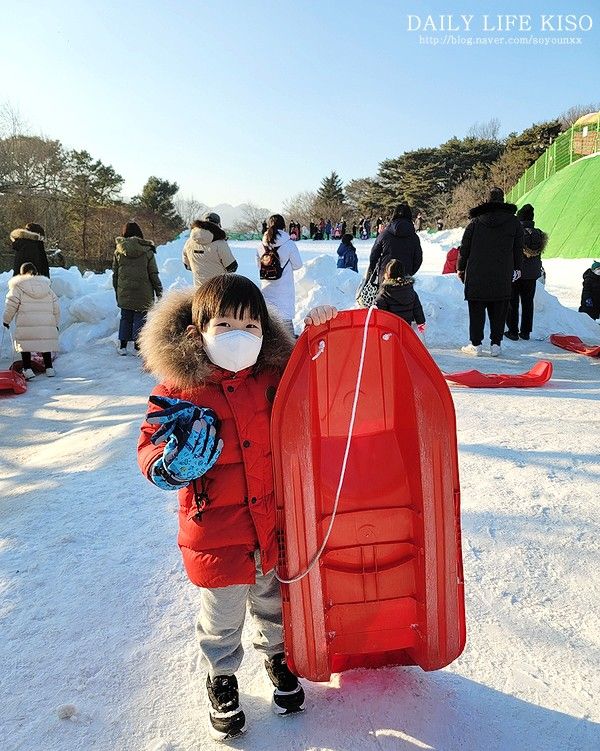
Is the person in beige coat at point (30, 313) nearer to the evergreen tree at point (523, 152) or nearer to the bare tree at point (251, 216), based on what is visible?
the evergreen tree at point (523, 152)

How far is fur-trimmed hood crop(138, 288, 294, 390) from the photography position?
1.55m

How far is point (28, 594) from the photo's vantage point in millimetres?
2209

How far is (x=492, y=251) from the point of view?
590 centimetres

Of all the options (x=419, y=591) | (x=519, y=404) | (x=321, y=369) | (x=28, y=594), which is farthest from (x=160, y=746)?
(x=519, y=404)

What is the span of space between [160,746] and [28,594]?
3.23 feet

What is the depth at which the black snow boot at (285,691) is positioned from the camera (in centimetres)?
162

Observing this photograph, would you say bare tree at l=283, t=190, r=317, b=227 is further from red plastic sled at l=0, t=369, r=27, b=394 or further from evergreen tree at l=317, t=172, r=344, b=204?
red plastic sled at l=0, t=369, r=27, b=394

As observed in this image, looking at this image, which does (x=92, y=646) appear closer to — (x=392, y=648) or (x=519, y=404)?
(x=392, y=648)

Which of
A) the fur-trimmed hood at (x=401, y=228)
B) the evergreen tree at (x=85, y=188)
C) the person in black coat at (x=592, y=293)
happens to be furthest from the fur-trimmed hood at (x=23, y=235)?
the evergreen tree at (x=85, y=188)

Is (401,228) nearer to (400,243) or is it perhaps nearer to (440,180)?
(400,243)

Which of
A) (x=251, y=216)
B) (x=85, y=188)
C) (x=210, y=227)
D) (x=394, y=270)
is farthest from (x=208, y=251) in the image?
(x=251, y=216)

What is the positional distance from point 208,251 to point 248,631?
14.7 ft

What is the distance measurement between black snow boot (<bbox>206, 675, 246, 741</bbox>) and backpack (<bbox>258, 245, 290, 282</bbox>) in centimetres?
446

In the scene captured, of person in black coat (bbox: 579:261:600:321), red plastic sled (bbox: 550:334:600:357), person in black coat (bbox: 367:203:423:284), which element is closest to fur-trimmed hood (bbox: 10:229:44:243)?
person in black coat (bbox: 367:203:423:284)
